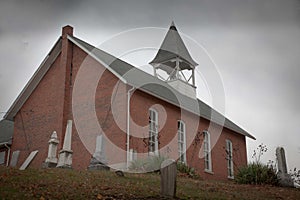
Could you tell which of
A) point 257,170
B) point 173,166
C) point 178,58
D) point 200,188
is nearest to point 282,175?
point 257,170

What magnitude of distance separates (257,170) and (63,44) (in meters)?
12.5

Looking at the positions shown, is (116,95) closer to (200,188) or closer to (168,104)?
(168,104)

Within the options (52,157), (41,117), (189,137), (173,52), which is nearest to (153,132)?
(189,137)

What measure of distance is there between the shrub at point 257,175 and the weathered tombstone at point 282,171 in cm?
22

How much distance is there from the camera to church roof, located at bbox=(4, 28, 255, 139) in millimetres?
21734

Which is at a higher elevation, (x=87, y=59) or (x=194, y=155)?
(x=87, y=59)

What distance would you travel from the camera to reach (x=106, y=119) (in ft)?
69.2

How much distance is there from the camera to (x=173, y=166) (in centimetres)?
986

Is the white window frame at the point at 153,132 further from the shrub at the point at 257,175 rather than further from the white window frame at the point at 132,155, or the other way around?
the shrub at the point at 257,175

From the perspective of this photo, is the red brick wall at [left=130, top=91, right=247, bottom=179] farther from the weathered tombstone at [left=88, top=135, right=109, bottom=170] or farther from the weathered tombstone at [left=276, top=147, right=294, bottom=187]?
the weathered tombstone at [left=276, top=147, right=294, bottom=187]

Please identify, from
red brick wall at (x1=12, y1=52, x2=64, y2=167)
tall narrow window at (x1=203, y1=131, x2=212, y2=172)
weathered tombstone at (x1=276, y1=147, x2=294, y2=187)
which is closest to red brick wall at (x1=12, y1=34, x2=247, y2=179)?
red brick wall at (x1=12, y1=52, x2=64, y2=167)

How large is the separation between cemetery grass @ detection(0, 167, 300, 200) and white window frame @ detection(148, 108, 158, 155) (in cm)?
738

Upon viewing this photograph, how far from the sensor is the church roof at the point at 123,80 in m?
21.7

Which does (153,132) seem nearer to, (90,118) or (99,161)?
(90,118)
